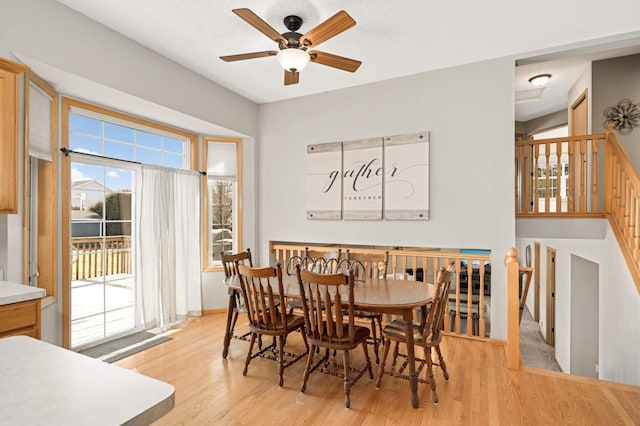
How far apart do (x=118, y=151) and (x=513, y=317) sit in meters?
4.31

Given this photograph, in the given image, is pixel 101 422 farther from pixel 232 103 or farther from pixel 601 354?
pixel 601 354

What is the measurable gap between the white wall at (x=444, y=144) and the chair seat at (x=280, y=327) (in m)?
1.63

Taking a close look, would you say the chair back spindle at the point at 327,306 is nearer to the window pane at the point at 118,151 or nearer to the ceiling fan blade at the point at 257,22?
the ceiling fan blade at the point at 257,22

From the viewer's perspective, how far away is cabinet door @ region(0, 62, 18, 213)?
6.88 ft

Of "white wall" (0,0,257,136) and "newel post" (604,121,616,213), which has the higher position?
"white wall" (0,0,257,136)

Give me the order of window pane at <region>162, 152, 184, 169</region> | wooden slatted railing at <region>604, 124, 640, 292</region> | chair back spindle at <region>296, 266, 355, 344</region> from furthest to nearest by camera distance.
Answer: window pane at <region>162, 152, 184, 169</region> → wooden slatted railing at <region>604, 124, 640, 292</region> → chair back spindle at <region>296, 266, 355, 344</region>

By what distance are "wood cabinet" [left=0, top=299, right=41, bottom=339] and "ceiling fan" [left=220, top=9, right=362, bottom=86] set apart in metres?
2.17

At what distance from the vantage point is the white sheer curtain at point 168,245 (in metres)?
3.89

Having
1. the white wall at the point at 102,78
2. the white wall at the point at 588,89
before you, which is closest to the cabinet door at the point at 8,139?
the white wall at the point at 102,78

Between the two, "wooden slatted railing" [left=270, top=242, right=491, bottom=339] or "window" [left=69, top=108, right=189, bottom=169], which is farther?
"wooden slatted railing" [left=270, top=242, right=491, bottom=339]

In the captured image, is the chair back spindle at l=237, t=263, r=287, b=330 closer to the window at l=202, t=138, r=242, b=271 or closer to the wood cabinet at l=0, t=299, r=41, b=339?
the wood cabinet at l=0, t=299, r=41, b=339

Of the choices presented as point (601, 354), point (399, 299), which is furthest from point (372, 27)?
point (601, 354)

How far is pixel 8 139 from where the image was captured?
2125 millimetres

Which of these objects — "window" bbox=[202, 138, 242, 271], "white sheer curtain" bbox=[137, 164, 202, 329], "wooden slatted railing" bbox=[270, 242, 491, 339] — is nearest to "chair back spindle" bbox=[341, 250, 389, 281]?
"wooden slatted railing" bbox=[270, 242, 491, 339]
